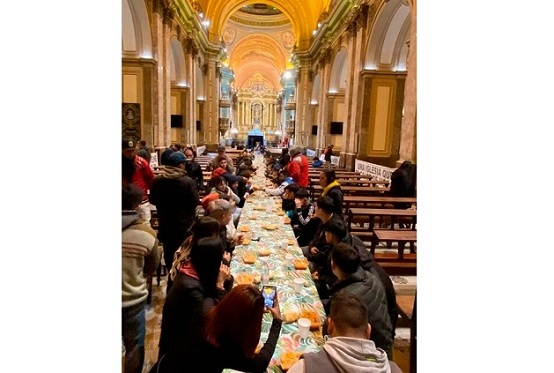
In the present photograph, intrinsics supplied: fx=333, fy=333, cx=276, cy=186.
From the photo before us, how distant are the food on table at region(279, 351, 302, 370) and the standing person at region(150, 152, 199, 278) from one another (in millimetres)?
1899

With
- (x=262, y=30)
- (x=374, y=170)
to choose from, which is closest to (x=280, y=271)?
(x=374, y=170)

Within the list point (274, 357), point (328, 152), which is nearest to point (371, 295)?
point (274, 357)

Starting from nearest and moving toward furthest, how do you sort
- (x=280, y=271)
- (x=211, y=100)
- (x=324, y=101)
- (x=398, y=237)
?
(x=280, y=271) → (x=398, y=237) → (x=324, y=101) → (x=211, y=100)

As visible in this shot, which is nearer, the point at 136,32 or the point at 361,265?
the point at 361,265

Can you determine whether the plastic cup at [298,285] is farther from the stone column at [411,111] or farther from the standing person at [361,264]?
the stone column at [411,111]

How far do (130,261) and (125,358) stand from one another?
555mm

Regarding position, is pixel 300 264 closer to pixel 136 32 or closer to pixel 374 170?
pixel 374 170

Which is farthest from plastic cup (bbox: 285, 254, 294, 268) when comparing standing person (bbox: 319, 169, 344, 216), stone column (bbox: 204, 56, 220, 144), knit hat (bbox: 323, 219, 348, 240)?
stone column (bbox: 204, 56, 220, 144)

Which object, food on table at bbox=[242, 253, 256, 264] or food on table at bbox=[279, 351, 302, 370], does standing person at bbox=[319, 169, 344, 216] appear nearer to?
food on table at bbox=[242, 253, 256, 264]

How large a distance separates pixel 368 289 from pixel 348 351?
0.78 metres

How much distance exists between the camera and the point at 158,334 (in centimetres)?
286

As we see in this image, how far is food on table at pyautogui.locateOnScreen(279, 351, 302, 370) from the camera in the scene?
5.03ft

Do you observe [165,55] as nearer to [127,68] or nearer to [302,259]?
[127,68]

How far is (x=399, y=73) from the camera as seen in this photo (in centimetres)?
1053
